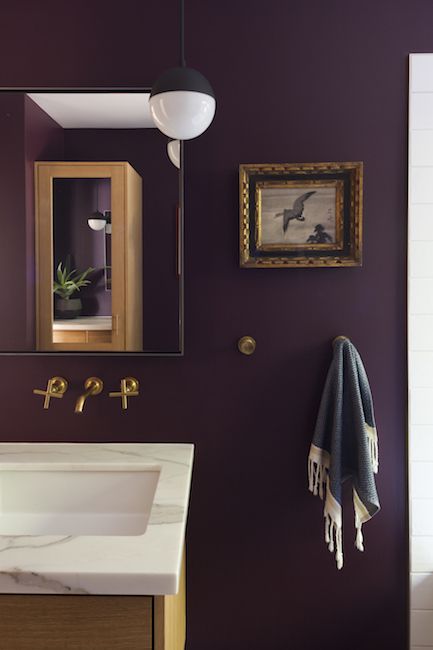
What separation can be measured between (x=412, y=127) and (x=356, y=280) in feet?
1.55

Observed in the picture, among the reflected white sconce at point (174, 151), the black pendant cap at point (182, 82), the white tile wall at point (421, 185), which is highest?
the black pendant cap at point (182, 82)

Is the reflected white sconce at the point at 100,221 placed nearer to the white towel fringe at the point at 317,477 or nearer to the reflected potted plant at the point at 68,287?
the reflected potted plant at the point at 68,287

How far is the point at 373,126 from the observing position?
5.71 feet

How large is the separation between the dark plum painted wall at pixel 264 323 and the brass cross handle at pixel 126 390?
0.05m

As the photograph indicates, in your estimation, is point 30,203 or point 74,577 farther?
point 30,203

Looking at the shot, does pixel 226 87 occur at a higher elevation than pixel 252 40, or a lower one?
lower

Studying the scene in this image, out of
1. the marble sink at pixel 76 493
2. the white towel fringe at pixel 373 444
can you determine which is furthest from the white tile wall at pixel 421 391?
the marble sink at pixel 76 493

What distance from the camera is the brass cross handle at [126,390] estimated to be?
172cm

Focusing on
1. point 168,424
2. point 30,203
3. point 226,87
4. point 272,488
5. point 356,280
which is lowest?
point 272,488

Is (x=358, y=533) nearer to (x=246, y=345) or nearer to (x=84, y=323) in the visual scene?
(x=246, y=345)

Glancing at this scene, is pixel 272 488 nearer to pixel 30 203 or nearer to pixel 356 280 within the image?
pixel 356 280

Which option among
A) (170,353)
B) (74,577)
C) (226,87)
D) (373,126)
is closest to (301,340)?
(170,353)

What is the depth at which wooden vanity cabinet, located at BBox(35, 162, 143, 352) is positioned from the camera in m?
1.71

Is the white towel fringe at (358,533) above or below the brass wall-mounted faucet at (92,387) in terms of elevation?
below
